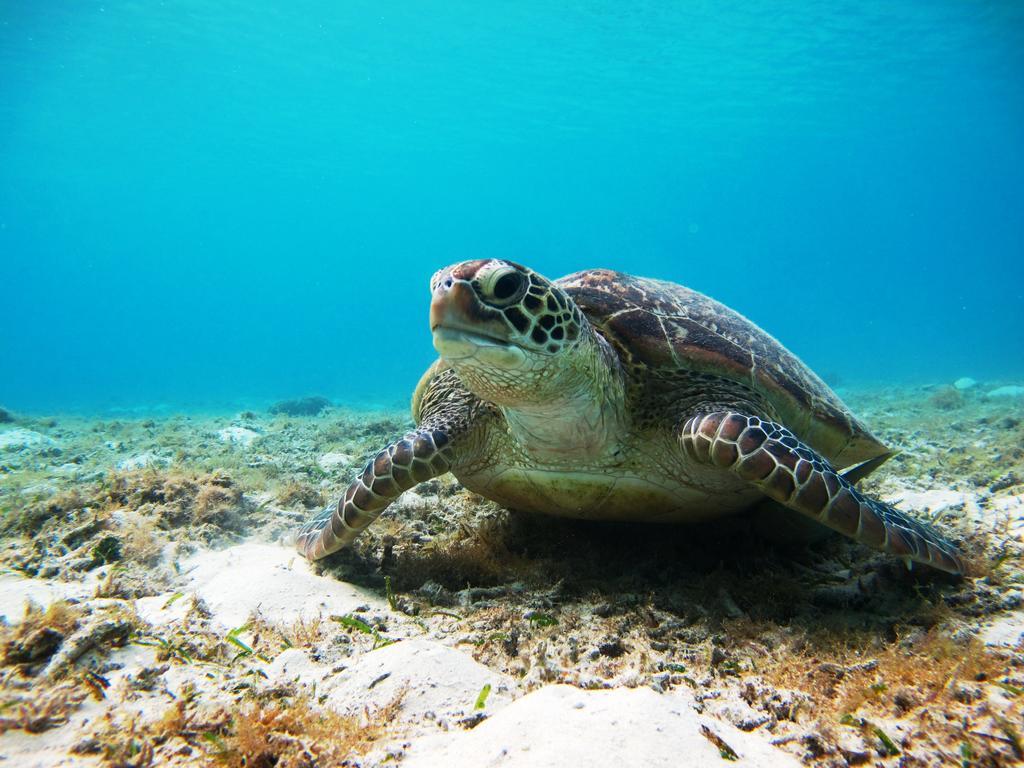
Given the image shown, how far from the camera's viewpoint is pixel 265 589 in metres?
2.73

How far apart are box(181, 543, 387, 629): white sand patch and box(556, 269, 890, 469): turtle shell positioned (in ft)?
7.14

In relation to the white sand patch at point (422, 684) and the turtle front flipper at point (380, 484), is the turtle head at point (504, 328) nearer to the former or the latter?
the turtle front flipper at point (380, 484)

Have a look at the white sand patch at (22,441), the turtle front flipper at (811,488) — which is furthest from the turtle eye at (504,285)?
the white sand patch at (22,441)

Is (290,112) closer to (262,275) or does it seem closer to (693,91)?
(693,91)

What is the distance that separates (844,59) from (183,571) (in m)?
46.6

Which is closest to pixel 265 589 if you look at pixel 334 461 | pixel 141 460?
pixel 334 461

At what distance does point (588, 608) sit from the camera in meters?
2.51

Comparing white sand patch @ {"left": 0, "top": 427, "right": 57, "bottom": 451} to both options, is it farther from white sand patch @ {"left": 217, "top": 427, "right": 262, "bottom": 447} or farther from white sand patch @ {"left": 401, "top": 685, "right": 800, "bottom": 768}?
white sand patch @ {"left": 401, "top": 685, "right": 800, "bottom": 768}

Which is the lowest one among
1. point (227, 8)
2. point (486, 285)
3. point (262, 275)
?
point (486, 285)

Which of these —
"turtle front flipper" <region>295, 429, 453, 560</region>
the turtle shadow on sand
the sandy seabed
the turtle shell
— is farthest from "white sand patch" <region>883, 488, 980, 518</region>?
"turtle front flipper" <region>295, 429, 453, 560</region>

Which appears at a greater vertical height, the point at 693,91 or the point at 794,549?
the point at 693,91

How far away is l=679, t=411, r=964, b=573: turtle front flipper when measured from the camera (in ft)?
7.93

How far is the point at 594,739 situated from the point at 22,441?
452 inches

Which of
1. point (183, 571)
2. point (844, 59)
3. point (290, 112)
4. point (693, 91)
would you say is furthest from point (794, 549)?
point (290, 112)
